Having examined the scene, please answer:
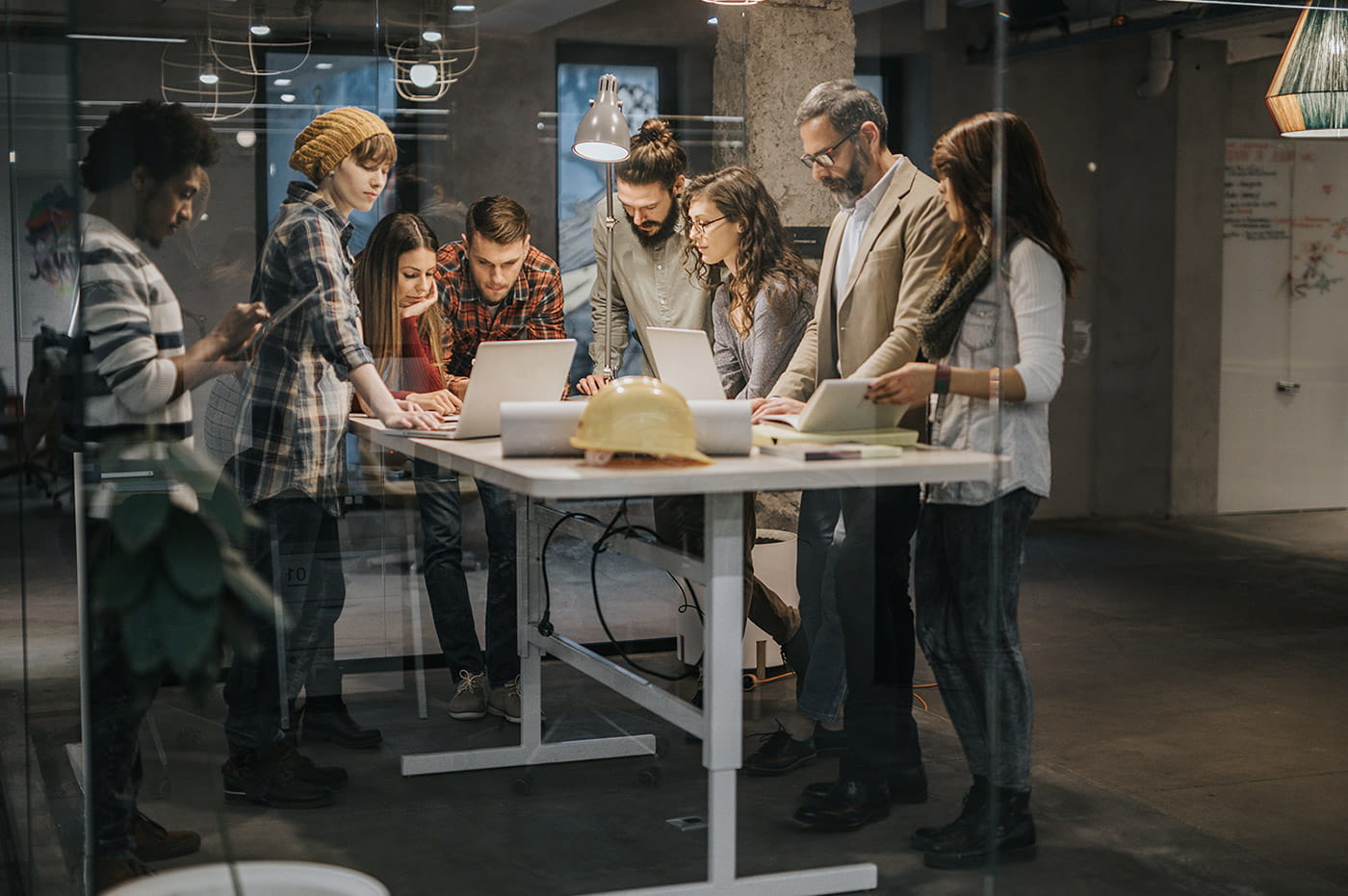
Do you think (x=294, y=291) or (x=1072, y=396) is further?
(x=1072, y=396)

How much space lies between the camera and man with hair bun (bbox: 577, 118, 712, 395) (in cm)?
313

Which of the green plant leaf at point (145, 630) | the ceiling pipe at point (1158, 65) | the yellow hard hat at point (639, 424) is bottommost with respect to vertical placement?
the green plant leaf at point (145, 630)

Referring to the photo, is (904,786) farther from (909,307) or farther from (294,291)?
(294,291)

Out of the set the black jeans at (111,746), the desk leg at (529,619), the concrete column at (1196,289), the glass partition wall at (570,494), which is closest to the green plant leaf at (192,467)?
the glass partition wall at (570,494)

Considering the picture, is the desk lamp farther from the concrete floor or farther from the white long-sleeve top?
the concrete floor

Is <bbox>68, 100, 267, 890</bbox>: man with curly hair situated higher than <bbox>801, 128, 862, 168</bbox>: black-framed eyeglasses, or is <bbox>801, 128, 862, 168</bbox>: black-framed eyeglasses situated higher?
<bbox>801, 128, 862, 168</bbox>: black-framed eyeglasses

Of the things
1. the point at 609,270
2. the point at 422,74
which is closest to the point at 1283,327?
the point at 609,270

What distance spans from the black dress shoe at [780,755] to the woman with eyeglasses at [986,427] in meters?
0.33

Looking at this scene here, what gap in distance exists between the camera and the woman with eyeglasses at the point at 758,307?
3.22 m

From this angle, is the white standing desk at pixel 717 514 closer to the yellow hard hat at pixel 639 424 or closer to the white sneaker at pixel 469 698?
the yellow hard hat at pixel 639 424

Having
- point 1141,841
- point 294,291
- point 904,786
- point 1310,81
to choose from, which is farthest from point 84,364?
point 1310,81

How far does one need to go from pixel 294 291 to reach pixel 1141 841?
2.11 metres

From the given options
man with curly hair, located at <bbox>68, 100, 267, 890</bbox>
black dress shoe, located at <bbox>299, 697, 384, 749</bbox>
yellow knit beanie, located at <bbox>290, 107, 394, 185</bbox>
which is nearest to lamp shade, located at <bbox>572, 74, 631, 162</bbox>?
yellow knit beanie, located at <bbox>290, 107, 394, 185</bbox>

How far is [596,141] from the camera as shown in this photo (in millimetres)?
3037
